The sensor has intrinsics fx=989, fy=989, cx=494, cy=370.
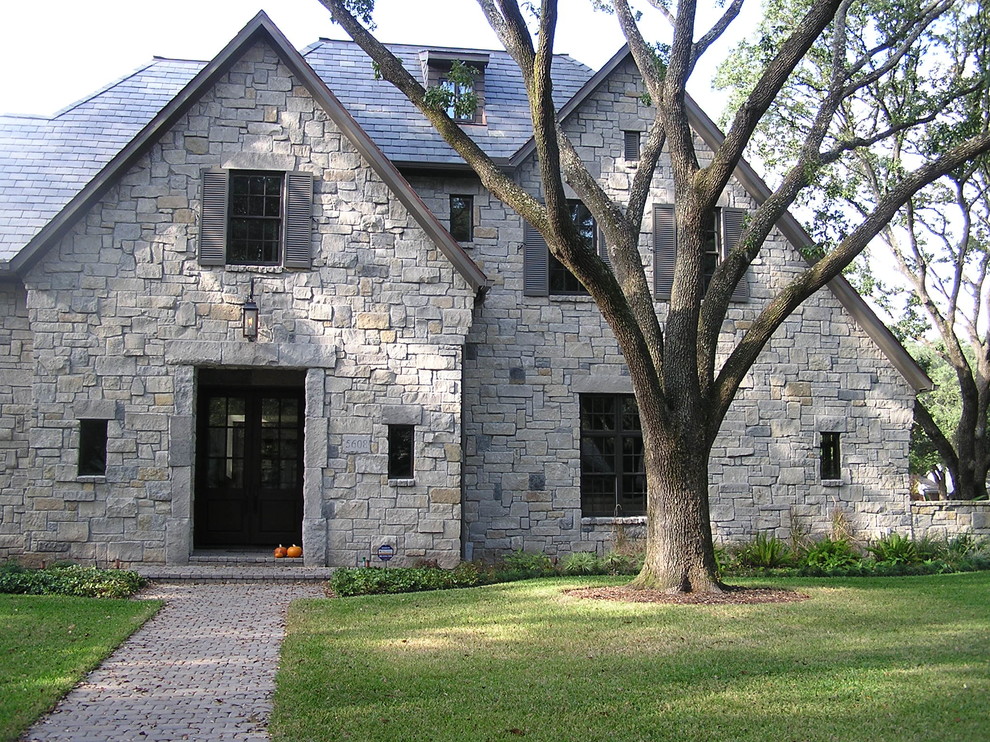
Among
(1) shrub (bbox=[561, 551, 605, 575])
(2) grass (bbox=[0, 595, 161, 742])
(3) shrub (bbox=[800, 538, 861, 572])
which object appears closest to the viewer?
(2) grass (bbox=[0, 595, 161, 742])

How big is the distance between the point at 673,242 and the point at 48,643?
1146cm

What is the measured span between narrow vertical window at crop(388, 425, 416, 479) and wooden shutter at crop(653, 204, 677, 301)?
497 centimetres

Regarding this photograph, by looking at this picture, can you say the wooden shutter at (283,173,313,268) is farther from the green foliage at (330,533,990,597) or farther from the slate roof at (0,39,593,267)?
the green foliage at (330,533,990,597)

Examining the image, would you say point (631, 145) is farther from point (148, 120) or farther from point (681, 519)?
point (148, 120)

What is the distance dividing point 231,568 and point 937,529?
1175 centimetres

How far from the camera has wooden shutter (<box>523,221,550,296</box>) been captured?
1611 cm

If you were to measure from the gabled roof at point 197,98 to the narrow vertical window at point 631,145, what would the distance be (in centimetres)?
Result: 389

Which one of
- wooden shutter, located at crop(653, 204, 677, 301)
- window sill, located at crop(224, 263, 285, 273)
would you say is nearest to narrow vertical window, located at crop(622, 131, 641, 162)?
wooden shutter, located at crop(653, 204, 677, 301)

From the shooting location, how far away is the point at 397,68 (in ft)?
37.1

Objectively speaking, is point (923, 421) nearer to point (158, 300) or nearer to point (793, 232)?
point (793, 232)

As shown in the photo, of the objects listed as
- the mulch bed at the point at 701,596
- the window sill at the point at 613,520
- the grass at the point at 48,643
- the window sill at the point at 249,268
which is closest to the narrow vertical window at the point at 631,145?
the window sill at the point at 613,520

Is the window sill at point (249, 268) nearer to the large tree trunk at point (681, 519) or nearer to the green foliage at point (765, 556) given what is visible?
the large tree trunk at point (681, 519)

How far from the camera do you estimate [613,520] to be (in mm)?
15828

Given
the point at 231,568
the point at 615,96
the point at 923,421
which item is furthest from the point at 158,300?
the point at 923,421
